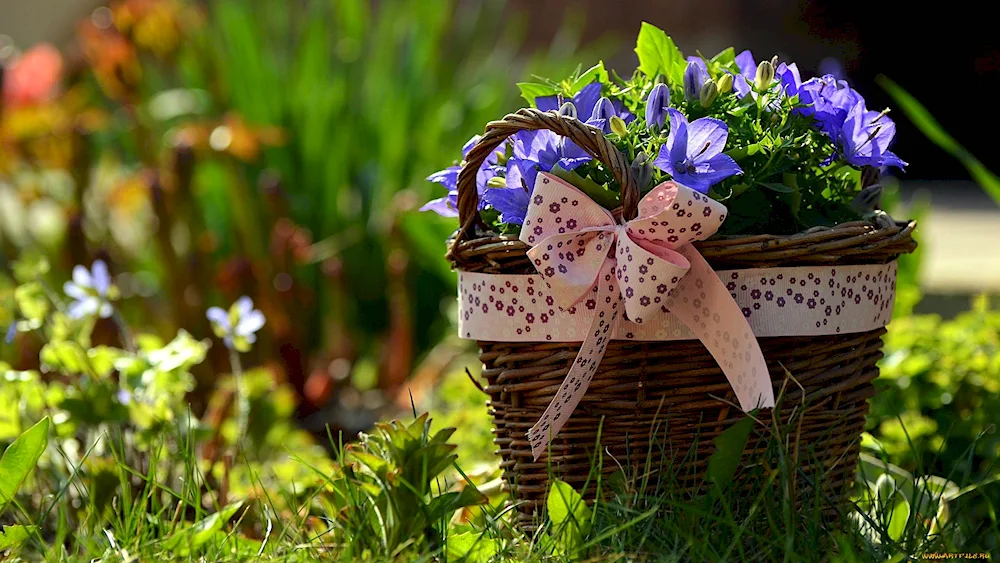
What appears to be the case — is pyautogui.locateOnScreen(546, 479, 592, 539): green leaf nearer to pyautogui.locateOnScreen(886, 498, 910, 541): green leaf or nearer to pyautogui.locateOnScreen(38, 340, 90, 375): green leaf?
pyautogui.locateOnScreen(886, 498, 910, 541): green leaf

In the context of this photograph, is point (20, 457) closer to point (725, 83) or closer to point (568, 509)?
point (568, 509)

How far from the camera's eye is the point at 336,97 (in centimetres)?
258

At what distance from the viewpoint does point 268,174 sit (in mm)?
2217

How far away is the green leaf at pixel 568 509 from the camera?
924 mm

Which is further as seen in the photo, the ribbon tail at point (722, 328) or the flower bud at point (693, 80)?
the flower bud at point (693, 80)

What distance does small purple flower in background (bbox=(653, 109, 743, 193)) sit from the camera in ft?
3.11

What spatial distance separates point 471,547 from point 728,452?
246 millimetres

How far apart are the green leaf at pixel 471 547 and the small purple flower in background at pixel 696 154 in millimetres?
373

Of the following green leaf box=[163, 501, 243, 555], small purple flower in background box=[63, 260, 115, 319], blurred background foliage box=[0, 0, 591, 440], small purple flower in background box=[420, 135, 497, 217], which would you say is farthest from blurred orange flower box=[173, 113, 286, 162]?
green leaf box=[163, 501, 243, 555]

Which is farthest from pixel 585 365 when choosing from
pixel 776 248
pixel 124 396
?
pixel 124 396

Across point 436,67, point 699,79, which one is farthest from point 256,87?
point 699,79

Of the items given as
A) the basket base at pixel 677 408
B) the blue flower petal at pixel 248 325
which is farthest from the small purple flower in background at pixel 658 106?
the blue flower petal at pixel 248 325

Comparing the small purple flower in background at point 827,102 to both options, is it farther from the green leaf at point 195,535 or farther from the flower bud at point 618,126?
the green leaf at point 195,535

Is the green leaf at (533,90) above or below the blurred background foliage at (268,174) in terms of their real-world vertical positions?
above
